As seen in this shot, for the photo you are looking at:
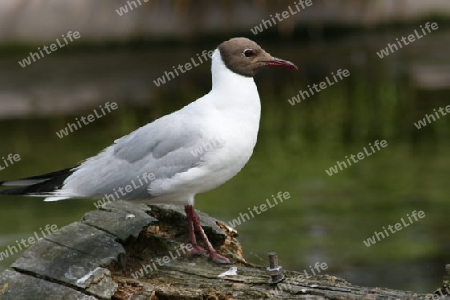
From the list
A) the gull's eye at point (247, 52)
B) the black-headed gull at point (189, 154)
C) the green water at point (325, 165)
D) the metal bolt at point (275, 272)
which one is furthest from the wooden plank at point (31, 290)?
the green water at point (325, 165)

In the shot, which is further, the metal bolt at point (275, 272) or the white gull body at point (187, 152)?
the white gull body at point (187, 152)

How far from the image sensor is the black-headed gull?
396 centimetres

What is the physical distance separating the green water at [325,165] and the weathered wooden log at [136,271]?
190 centimetres

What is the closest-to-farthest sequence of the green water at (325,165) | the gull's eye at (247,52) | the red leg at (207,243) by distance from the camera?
the red leg at (207,243) < the gull's eye at (247,52) < the green water at (325,165)

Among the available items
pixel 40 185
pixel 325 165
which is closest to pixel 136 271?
pixel 40 185

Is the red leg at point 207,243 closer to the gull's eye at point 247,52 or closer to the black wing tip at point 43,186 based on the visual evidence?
the black wing tip at point 43,186

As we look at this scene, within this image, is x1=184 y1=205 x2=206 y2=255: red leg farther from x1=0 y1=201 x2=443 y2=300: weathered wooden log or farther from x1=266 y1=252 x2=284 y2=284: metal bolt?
x1=266 y1=252 x2=284 y2=284: metal bolt

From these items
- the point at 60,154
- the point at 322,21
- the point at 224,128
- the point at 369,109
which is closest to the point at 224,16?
the point at 322,21

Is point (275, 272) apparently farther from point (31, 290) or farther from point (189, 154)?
point (31, 290)

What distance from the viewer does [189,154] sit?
3990mm

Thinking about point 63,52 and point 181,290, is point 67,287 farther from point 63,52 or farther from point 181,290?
point 63,52

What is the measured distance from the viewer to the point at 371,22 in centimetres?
1096

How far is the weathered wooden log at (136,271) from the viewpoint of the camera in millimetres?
3484

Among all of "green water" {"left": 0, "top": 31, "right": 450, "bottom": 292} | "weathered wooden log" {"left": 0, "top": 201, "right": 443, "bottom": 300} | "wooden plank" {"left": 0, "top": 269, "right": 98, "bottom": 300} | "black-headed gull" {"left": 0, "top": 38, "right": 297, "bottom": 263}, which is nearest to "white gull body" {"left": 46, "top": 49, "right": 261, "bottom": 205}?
"black-headed gull" {"left": 0, "top": 38, "right": 297, "bottom": 263}
